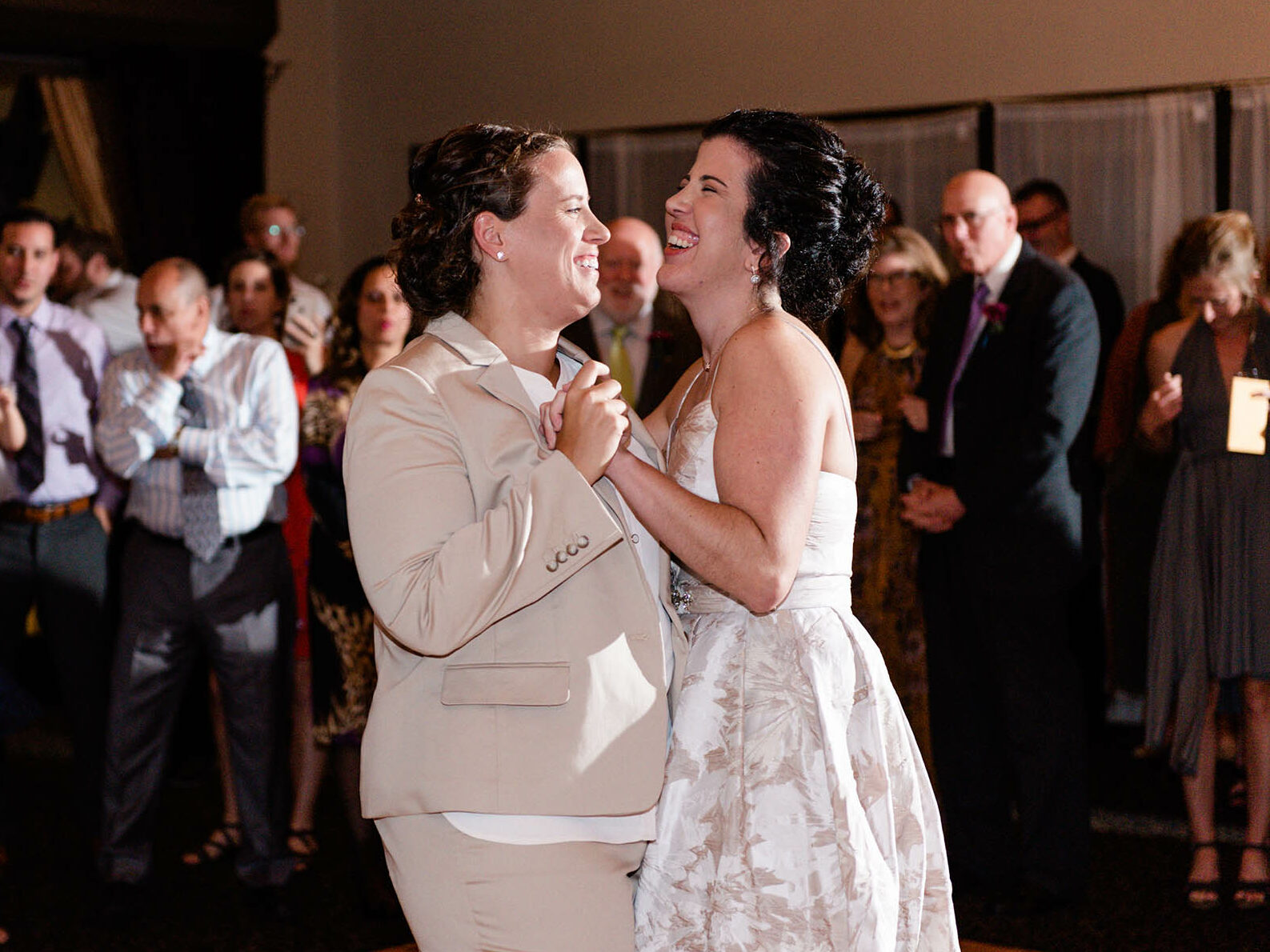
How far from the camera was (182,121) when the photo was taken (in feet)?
24.9

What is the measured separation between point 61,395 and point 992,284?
2.81m

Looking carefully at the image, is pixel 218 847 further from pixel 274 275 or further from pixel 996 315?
pixel 996 315

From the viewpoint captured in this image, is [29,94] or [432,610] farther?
[29,94]

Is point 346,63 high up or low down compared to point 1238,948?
up

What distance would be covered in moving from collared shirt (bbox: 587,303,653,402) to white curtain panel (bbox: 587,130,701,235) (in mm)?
2349

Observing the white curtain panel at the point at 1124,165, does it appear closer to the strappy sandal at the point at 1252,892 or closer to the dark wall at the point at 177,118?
the strappy sandal at the point at 1252,892

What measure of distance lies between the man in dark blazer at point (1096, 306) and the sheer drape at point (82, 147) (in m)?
4.74

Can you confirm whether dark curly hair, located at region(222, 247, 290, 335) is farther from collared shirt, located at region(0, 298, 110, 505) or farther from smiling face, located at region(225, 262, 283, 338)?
collared shirt, located at region(0, 298, 110, 505)

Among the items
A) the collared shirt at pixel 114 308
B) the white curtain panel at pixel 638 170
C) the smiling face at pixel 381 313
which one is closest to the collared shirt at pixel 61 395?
the collared shirt at pixel 114 308

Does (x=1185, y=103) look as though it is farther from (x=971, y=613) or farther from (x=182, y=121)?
(x=182, y=121)

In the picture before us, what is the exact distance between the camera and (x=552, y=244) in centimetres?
200

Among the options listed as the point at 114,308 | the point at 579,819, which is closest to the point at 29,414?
the point at 114,308

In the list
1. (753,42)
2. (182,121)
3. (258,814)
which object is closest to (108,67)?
(182,121)

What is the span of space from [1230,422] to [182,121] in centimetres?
565
